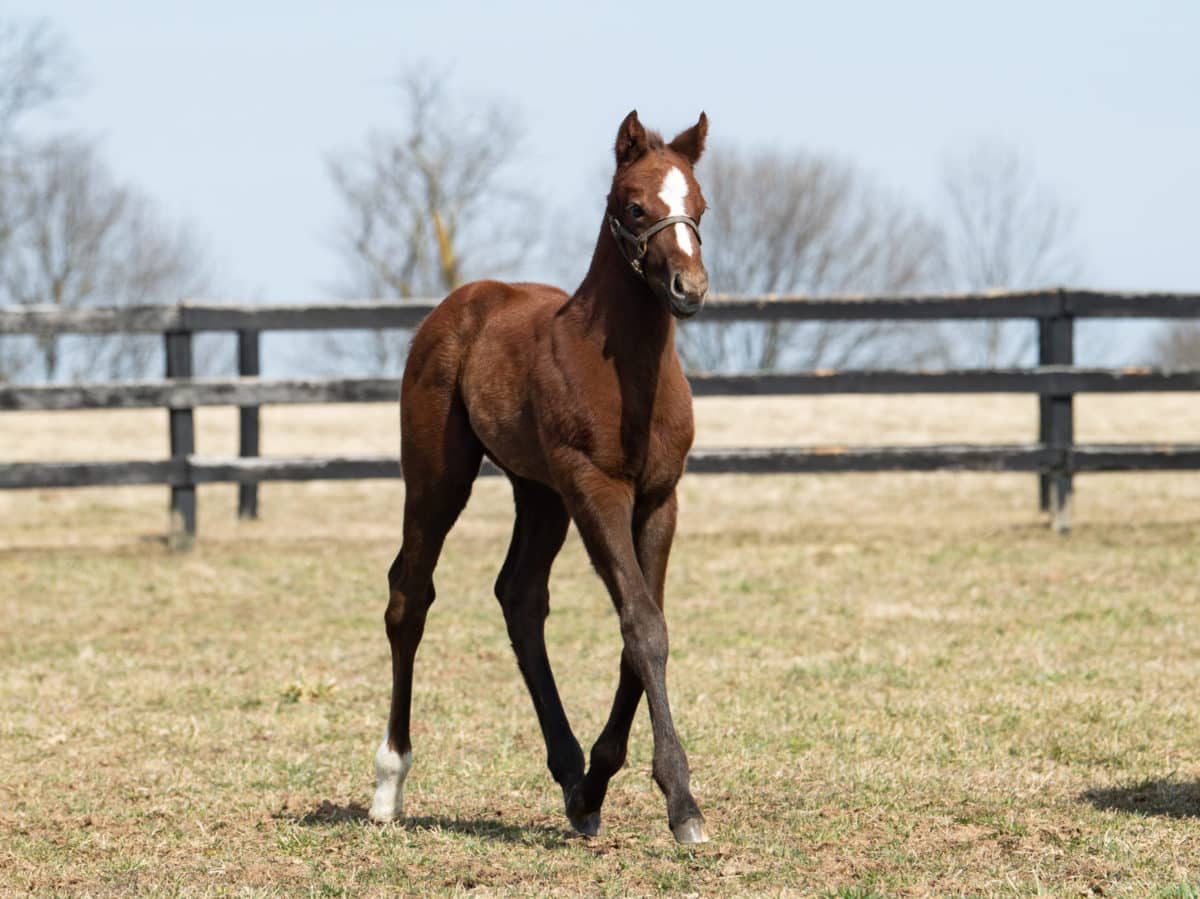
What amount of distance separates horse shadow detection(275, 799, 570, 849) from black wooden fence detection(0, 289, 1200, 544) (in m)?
7.07

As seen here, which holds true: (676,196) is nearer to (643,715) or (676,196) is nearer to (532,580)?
(532,580)

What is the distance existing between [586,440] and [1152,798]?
2.29 metres

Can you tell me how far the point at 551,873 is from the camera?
4227 mm

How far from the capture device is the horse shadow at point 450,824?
4.66 m

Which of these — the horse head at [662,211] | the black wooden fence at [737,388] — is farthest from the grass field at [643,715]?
the horse head at [662,211]

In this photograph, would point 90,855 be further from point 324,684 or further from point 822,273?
point 822,273

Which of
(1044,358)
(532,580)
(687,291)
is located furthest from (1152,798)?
(1044,358)

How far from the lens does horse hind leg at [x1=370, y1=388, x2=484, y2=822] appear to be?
5.07 m

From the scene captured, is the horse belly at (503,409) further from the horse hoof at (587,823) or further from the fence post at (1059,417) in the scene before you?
the fence post at (1059,417)

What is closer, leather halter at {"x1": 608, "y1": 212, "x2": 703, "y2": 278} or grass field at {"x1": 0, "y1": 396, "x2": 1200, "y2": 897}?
leather halter at {"x1": 608, "y1": 212, "x2": 703, "y2": 278}

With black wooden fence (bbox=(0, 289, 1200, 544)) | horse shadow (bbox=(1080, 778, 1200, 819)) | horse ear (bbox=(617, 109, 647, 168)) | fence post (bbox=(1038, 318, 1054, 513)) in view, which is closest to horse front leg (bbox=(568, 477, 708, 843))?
horse ear (bbox=(617, 109, 647, 168))

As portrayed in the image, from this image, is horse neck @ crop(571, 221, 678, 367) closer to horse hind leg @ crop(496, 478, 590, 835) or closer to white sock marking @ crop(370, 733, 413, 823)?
horse hind leg @ crop(496, 478, 590, 835)

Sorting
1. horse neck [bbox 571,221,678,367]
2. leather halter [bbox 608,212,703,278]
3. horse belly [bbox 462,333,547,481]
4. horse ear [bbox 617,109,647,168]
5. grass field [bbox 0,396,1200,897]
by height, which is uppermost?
horse ear [bbox 617,109,647,168]

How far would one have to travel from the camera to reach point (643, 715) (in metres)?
6.73
